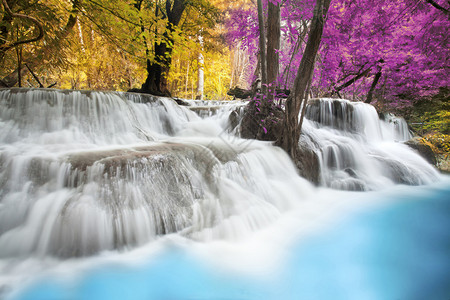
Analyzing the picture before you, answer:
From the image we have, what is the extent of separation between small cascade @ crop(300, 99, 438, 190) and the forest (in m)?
1.11

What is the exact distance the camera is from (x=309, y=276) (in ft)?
6.89

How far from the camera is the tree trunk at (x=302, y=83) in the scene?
3818 mm

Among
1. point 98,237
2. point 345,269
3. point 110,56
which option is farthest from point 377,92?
point 110,56

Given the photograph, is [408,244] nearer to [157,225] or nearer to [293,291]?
[293,291]

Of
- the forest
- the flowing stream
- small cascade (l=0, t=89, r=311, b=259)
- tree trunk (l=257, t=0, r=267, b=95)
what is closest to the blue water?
the flowing stream

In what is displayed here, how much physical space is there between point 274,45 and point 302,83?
1.49m

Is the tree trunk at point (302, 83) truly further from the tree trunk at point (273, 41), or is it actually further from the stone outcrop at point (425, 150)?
the stone outcrop at point (425, 150)

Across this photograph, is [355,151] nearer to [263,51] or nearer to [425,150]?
[425,150]

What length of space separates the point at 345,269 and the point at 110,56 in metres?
13.4

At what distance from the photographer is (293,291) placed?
6.31ft

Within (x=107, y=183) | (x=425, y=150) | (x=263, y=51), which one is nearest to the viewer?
(x=107, y=183)

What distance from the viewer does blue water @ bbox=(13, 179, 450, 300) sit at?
6.01 feet

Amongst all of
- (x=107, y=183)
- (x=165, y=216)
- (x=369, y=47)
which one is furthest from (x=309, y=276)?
(x=369, y=47)

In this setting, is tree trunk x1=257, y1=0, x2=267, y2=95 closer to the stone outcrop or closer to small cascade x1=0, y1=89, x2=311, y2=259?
small cascade x1=0, y1=89, x2=311, y2=259
